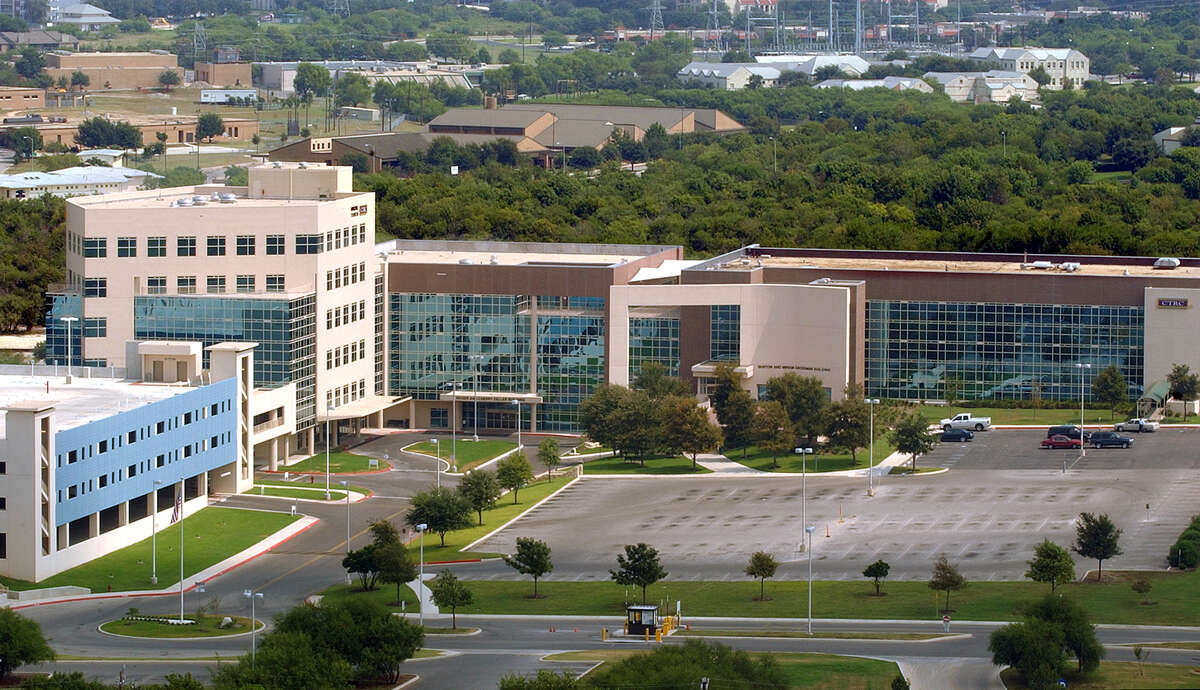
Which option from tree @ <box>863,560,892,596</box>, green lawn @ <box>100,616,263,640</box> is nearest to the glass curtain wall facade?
tree @ <box>863,560,892,596</box>

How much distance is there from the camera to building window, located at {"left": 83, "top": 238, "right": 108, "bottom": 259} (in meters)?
105

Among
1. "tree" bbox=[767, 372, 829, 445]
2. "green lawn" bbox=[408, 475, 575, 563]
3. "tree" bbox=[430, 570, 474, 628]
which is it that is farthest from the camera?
"tree" bbox=[767, 372, 829, 445]

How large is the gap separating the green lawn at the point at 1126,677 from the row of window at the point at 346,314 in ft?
160

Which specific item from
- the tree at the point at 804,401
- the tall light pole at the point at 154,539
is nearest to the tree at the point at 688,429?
the tree at the point at 804,401

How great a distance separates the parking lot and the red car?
61 centimetres

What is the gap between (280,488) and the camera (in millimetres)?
98000

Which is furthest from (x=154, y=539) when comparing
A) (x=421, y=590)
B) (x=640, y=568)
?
(x=640, y=568)

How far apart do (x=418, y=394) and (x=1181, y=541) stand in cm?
4437

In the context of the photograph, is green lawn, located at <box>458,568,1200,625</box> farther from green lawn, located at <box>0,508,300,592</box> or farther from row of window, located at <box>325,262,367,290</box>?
row of window, located at <box>325,262,367,290</box>

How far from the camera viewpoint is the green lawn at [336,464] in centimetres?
10284

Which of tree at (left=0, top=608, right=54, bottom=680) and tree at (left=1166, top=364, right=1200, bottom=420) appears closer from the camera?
→ tree at (left=0, top=608, right=54, bottom=680)

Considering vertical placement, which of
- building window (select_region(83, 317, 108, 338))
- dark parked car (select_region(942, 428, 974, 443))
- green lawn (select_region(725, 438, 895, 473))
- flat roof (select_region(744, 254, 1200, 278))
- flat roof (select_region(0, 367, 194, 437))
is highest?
flat roof (select_region(744, 254, 1200, 278))

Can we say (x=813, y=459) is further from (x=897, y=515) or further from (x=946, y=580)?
(x=946, y=580)

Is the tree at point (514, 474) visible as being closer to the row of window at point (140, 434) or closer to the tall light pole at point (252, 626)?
the row of window at point (140, 434)
